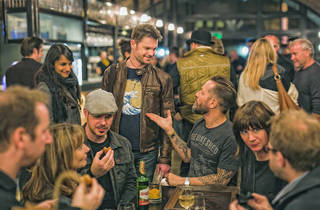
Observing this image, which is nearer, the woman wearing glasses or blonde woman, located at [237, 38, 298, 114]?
the woman wearing glasses

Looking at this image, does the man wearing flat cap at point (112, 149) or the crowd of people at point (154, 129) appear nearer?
the crowd of people at point (154, 129)

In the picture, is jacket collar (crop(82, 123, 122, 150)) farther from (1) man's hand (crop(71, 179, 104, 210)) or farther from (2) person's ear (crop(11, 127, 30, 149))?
(2) person's ear (crop(11, 127, 30, 149))

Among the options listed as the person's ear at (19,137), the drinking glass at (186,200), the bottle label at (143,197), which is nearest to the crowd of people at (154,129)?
the person's ear at (19,137)

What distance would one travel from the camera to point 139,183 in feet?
7.61

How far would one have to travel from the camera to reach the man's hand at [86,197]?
5.04ft

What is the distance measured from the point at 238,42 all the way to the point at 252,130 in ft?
75.8

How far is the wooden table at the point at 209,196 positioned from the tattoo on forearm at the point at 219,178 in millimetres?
61

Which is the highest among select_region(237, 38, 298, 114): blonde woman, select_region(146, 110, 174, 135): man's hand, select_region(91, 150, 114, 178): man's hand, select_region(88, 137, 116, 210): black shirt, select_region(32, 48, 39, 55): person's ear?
select_region(32, 48, 39, 55): person's ear

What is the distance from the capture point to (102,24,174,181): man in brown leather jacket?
3.14 metres

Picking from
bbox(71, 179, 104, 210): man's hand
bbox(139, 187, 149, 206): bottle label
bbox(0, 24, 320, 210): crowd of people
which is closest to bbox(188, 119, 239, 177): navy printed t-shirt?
bbox(0, 24, 320, 210): crowd of people

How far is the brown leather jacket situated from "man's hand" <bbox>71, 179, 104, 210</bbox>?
154 centimetres

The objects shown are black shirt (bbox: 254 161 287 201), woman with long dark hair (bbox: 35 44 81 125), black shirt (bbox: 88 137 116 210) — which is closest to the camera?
black shirt (bbox: 254 161 287 201)

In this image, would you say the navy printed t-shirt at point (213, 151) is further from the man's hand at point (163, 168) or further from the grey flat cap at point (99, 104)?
the grey flat cap at point (99, 104)

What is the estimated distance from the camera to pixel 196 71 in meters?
4.07
